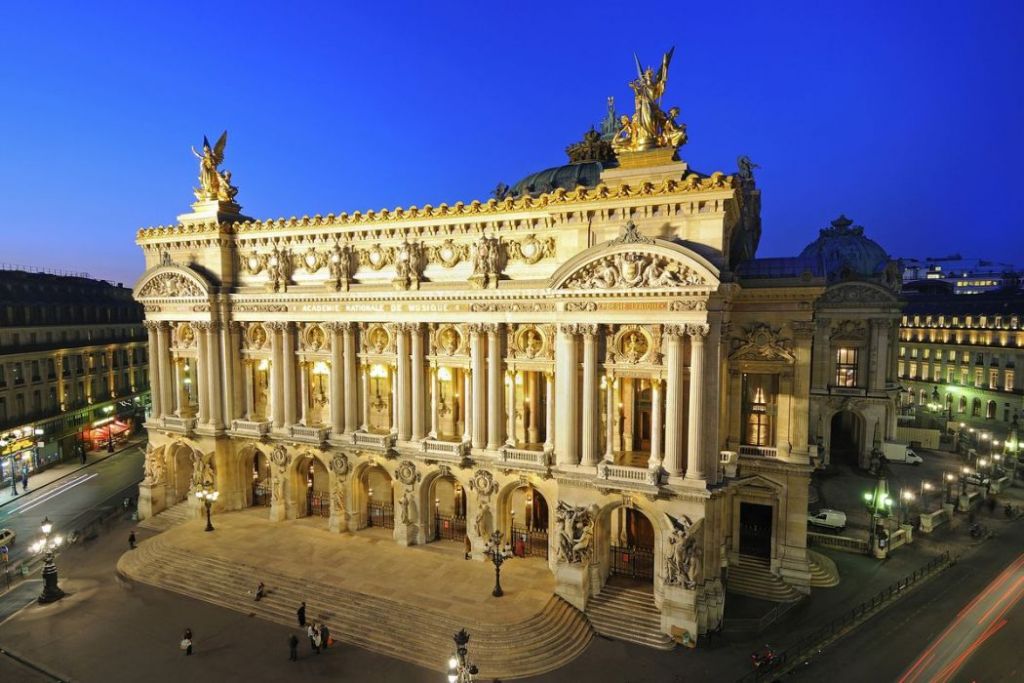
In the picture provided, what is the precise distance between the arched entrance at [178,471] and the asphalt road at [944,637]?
123ft

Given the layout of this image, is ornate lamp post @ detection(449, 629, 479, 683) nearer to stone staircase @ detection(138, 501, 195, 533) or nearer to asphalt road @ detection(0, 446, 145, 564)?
stone staircase @ detection(138, 501, 195, 533)

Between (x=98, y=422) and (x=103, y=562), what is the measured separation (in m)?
29.7

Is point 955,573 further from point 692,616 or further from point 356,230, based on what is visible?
point 356,230

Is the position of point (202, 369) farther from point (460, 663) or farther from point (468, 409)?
point (460, 663)

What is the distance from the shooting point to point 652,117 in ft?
86.5

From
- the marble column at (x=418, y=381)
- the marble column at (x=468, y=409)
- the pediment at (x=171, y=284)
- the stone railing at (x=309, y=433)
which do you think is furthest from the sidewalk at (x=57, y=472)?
the marble column at (x=468, y=409)

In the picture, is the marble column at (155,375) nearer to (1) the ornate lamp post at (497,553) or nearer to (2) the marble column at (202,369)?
(2) the marble column at (202,369)

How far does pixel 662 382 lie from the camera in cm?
2634

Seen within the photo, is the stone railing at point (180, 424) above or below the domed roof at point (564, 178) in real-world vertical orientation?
below

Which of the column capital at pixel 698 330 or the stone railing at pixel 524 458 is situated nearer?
the column capital at pixel 698 330

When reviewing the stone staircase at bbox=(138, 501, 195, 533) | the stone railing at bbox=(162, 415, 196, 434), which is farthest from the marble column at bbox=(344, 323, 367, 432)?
the stone staircase at bbox=(138, 501, 195, 533)

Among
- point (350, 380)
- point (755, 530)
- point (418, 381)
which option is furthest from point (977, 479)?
point (350, 380)

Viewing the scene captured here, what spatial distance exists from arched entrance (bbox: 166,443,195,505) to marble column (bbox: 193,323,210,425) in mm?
3467

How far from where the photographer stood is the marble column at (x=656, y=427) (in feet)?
84.0
